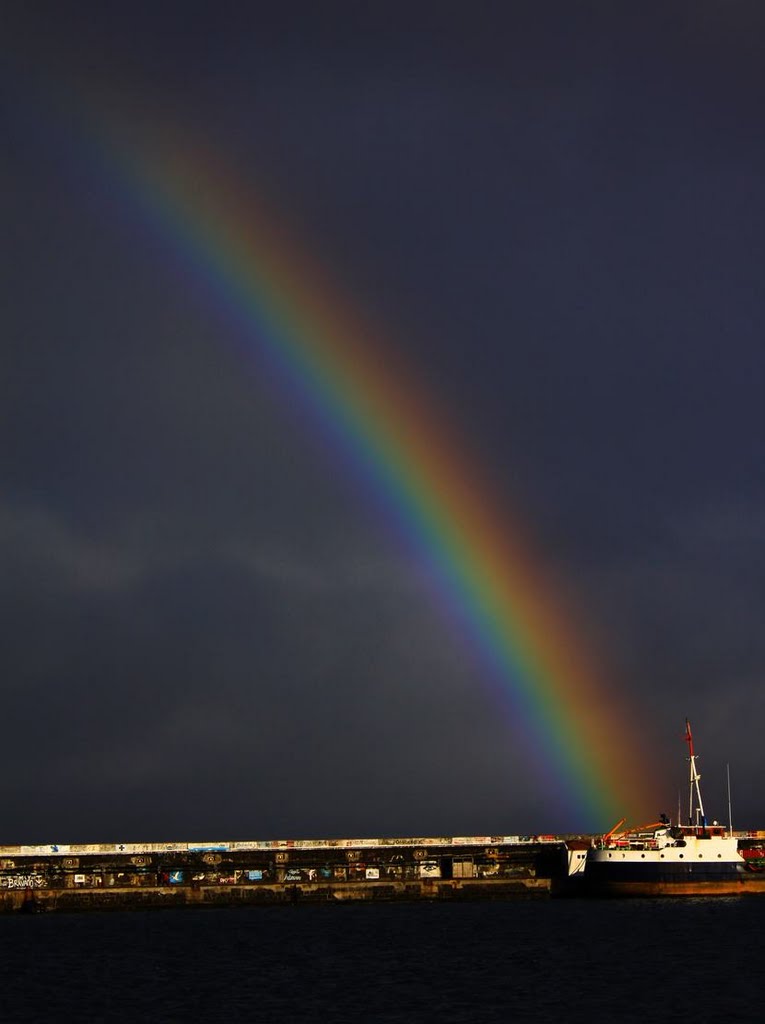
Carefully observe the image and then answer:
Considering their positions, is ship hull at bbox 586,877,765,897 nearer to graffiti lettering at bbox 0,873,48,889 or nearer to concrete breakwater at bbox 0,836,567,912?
concrete breakwater at bbox 0,836,567,912

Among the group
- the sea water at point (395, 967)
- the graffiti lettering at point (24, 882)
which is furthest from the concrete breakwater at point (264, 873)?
the sea water at point (395, 967)

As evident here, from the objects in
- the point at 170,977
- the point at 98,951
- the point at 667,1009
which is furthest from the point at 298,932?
the point at 667,1009

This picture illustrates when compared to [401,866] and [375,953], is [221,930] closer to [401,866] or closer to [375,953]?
[375,953]

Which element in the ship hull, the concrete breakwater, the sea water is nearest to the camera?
the sea water

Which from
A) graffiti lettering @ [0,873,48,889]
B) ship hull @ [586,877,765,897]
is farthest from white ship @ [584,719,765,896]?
graffiti lettering @ [0,873,48,889]

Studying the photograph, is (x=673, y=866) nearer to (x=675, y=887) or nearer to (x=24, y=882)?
(x=675, y=887)

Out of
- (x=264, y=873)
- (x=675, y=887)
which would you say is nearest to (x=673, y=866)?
(x=675, y=887)
